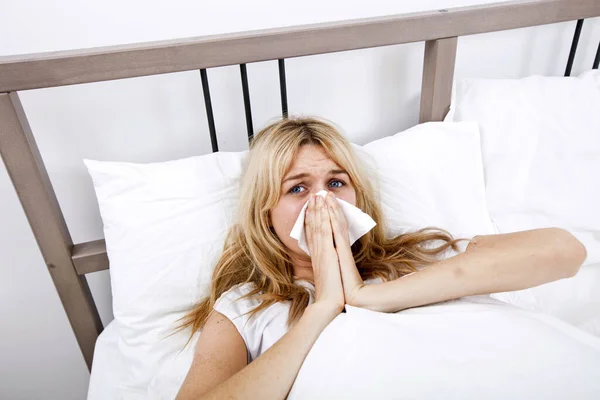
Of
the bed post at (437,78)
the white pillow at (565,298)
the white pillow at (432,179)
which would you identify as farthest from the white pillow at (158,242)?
the bed post at (437,78)

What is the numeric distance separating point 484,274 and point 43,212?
96cm

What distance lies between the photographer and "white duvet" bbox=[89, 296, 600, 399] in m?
0.64

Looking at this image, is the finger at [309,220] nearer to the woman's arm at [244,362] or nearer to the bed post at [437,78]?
the woman's arm at [244,362]

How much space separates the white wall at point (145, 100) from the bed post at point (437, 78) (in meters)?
0.12

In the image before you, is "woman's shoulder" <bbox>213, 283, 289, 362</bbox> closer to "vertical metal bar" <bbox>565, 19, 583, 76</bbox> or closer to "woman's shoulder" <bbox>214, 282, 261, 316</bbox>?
"woman's shoulder" <bbox>214, 282, 261, 316</bbox>

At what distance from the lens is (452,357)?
2.24ft

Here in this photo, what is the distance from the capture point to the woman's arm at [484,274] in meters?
0.82

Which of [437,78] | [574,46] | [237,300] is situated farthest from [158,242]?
[574,46]

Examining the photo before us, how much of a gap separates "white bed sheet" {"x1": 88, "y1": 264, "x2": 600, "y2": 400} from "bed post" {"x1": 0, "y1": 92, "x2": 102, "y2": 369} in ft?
0.28

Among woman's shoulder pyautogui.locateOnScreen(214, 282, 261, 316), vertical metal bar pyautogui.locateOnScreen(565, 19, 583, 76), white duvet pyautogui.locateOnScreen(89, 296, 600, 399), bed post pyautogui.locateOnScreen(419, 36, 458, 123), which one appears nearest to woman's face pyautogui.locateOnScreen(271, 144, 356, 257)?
woman's shoulder pyautogui.locateOnScreen(214, 282, 261, 316)

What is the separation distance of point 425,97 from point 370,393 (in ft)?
2.88

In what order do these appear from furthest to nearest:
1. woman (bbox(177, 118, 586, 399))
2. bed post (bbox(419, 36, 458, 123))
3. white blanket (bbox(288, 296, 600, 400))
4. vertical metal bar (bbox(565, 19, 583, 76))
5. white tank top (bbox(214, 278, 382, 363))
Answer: vertical metal bar (bbox(565, 19, 583, 76))
bed post (bbox(419, 36, 458, 123))
white tank top (bbox(214, 278, 382, 363))
woman (bbox(177, 118, 586, 399))
white blanket (bbox(288, 296, 600, 400))

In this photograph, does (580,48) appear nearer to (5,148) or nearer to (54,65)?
(54,65)

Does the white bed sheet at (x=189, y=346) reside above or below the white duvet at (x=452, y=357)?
below
